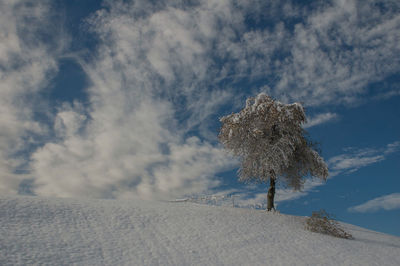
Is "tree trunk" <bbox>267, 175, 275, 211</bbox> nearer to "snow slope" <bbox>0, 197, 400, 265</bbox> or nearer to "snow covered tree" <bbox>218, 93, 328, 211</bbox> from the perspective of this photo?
"snow covered tree" <bbox>218, 93, 328, 211</bbox>

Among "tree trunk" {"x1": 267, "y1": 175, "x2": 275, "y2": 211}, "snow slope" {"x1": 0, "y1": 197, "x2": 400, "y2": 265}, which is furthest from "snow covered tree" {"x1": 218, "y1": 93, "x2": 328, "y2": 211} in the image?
"snow slope" {"x1": 0, "y1": 197, "x2": 400, "y2": 265}

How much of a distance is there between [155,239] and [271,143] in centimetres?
1352

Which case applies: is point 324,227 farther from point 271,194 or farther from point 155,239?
point 155,239

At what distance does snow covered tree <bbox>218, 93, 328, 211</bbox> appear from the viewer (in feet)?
80.9

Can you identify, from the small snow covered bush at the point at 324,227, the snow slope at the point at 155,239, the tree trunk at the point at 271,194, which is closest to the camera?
the snow slope at the point at 155,239

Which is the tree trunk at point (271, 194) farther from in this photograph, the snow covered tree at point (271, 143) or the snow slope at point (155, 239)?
the snow slope at point (155, 239)

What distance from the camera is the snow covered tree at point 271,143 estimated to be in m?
24.7

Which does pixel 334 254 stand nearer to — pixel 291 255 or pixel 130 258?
pixel 291 255

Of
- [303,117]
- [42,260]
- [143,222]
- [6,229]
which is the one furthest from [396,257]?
[6,229]

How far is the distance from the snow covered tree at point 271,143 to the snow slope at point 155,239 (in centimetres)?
470

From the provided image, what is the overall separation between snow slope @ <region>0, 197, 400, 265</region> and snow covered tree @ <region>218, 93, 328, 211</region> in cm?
470

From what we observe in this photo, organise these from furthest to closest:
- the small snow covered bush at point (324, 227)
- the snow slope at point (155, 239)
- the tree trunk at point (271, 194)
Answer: the tree trunk at point (271, 194) < the small snow covered bush at point (324, 227) < the snow slope at point (155, 239)

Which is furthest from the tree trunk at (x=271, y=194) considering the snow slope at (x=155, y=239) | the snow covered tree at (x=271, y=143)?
the snow slope at (x=155, y=239)

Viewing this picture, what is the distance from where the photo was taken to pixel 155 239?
15.5 m
